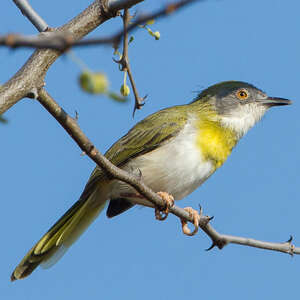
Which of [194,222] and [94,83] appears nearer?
[94,83]

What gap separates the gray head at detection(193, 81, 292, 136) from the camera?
22.1 feet

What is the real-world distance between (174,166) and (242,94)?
6.55 feet

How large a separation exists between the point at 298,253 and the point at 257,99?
131 inches

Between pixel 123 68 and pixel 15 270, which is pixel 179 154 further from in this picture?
pixel 123 68

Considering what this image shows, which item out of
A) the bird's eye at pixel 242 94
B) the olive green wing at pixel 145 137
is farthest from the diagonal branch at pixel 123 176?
the bird's eye at pixel 242 94

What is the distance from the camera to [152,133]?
6086 millimetres

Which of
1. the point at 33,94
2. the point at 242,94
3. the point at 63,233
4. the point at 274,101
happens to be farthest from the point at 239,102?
the point at 33,94

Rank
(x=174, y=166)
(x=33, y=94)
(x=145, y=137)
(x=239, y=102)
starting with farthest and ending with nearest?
(x=239, y=102) → (x=145, y=137) → (x=174, y=166) → (x=33, y=94)

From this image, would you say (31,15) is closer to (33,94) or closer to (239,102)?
(33,94)

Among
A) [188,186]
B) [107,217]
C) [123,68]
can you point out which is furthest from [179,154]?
[123,68]

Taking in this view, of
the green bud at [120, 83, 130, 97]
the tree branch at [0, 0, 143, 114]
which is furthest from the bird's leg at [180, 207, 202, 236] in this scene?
the tree branch at [0, 0, 143, 114]

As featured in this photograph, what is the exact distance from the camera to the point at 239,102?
7020 mm

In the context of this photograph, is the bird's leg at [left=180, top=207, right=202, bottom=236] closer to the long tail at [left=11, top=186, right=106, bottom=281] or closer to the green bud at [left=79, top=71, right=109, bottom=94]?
the long tail at [left=11, top=186, right=106, bottom=281]

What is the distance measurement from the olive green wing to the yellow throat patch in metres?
0.28
